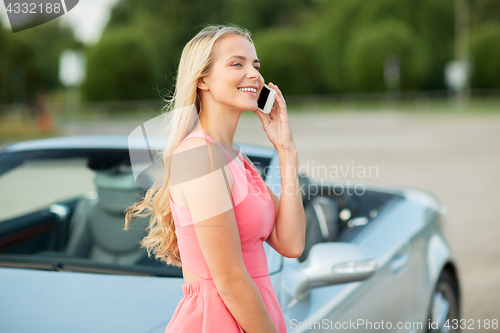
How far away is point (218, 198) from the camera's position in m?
1.27

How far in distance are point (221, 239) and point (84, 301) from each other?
2.52 ft

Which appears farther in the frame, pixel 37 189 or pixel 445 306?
pixel 37 189

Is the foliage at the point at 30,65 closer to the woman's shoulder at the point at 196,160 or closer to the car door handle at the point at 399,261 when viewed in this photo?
the car door handle at the point at 399,261

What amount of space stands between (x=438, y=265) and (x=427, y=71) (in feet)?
143

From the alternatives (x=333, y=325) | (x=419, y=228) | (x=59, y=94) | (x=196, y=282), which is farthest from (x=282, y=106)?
(x=59, y=94)

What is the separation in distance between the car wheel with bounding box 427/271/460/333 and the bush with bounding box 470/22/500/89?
40.0 metres

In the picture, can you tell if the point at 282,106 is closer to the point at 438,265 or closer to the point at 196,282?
the point at 196,282

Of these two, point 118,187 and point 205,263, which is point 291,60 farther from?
point 205,263

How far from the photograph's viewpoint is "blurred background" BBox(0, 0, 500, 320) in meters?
8.73

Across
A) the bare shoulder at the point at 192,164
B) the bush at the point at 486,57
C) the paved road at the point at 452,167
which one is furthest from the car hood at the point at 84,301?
the bush at the point at 486,57

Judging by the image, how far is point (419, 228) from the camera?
2.87m

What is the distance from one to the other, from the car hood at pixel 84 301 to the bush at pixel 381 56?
1484 inches

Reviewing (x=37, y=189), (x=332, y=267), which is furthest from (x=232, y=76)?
(x=37, y=189)

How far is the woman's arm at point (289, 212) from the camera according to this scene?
1.54 m
